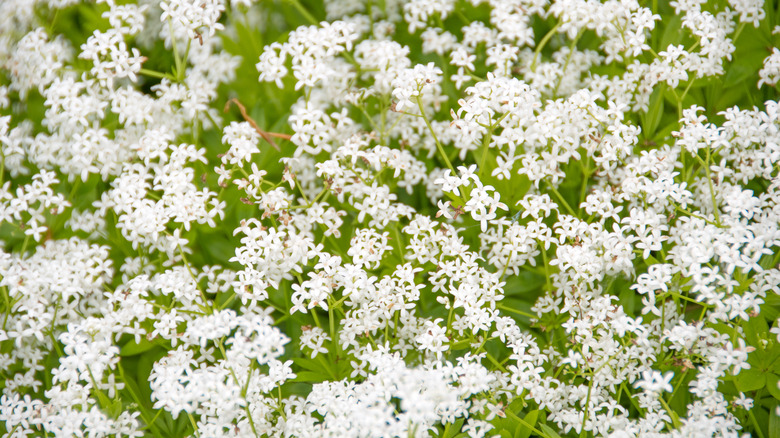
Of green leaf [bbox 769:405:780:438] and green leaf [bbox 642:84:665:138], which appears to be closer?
green leaf [bbox 769:405:780:438]

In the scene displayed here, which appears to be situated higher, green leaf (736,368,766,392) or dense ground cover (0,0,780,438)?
dense ground cover (0,0,780,438)

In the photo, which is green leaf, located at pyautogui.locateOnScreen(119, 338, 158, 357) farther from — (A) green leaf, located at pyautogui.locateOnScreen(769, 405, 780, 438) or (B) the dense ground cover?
(A) green leaf, located at pyautogui.locateOnScreen(769, 405, 780, 438)

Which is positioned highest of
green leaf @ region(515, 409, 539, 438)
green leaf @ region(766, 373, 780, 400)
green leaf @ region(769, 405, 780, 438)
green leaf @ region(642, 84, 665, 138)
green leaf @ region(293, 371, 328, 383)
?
green leaf @ region(642, 84, 665, 138)

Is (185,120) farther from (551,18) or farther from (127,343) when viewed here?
(551,18)

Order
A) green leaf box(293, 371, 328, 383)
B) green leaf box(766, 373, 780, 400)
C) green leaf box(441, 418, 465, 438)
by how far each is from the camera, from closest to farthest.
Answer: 1. green leaf box(766, 373, 780, 400)
2. green leaf box(441, 418, 465, 438)
3. green leaf box(293, 371, 328, 383)

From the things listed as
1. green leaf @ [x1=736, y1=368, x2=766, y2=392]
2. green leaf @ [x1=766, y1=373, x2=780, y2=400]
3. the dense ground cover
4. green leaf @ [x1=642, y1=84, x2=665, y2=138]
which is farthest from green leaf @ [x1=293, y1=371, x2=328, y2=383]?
green leaf @ [x1=642, y1=84, x2=665, y2=138]

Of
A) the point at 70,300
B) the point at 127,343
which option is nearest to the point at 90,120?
the point at 70,300

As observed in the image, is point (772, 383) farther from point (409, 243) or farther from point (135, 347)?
point (135, 347)

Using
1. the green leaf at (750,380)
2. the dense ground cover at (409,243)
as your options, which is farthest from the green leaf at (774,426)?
the green leaf at (750,380)
